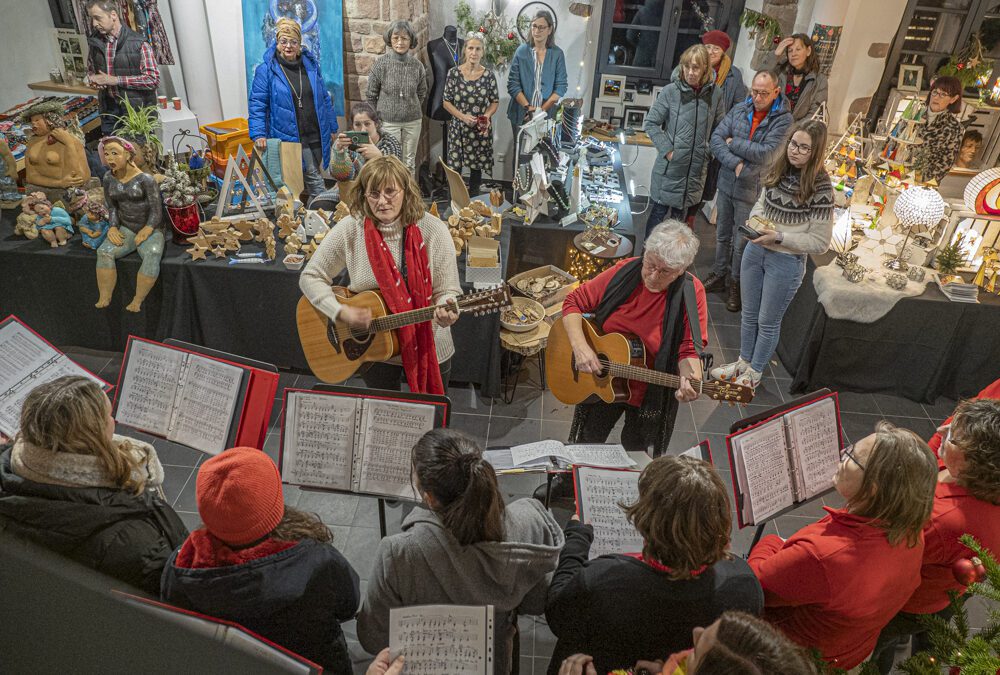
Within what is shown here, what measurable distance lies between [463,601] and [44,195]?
4.12 metres

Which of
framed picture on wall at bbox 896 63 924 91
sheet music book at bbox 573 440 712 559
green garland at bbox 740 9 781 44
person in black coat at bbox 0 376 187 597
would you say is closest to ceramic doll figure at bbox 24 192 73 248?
person in black coat at bbox 0 376 187 597

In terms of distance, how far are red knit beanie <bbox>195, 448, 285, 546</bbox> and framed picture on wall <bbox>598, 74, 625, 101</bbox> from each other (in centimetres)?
725

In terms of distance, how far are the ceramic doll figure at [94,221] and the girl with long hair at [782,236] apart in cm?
398

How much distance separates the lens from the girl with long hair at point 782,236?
12.9 ft

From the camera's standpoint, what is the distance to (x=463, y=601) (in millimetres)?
1954

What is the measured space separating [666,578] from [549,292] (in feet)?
9.74

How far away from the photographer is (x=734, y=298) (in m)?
5.69

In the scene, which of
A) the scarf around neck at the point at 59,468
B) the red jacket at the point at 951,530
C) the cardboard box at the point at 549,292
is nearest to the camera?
the scarf around neck at the point at 59,468

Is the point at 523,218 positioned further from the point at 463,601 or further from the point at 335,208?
the point at 463,601

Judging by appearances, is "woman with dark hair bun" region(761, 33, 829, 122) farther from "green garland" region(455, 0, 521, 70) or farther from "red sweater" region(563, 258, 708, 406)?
"red sweater" region(563, 258, 708, 406)

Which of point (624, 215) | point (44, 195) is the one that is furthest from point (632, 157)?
point (44, 195)

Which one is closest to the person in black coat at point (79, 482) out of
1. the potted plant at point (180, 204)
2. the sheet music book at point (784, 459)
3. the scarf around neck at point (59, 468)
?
the scarf around neck at point (59, 468)

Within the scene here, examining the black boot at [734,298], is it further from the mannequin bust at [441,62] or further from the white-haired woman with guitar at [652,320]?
the mannequin bust at [441,62]

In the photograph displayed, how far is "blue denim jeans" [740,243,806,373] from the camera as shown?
4.34m
